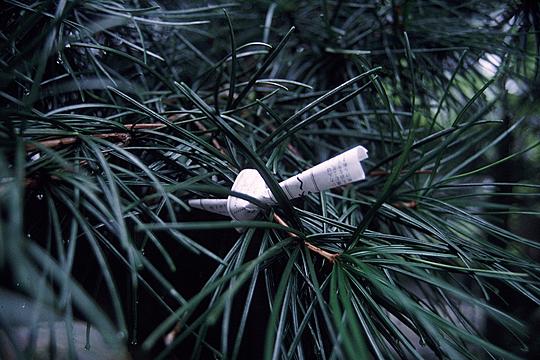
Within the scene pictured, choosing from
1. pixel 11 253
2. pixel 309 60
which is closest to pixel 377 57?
pixel 309 60

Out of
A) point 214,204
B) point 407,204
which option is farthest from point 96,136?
point 407,204

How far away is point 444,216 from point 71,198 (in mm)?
281

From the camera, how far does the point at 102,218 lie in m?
0.21

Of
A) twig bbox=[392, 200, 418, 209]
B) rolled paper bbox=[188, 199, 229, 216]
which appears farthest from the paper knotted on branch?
twig bbox=[392, 200, 418, 209]

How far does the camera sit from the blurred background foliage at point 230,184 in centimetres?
20

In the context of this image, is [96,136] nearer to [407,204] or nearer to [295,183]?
[295,183]

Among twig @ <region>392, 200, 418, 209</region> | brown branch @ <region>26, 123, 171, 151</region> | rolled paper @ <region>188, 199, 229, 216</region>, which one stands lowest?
twig @ <region>392, 200, 418, 209</region>

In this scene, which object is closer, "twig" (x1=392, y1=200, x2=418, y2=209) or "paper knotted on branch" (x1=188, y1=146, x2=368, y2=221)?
"paper knotted on branch" (x1=188, y1=146, x2=368, y2=221)

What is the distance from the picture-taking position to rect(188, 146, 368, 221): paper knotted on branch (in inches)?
9.3

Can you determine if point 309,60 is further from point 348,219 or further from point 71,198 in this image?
point 71,198

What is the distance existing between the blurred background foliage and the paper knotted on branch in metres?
0.01

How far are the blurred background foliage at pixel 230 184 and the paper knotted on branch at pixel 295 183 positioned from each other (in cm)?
1

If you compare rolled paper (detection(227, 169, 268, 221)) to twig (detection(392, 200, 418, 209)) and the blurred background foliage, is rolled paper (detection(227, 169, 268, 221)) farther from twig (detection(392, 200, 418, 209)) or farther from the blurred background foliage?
twig (detection(392, 200, 418, 209))

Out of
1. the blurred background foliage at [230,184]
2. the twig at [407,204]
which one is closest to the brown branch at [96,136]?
the blurred background foliage at [230,184]
